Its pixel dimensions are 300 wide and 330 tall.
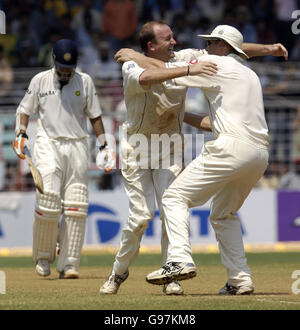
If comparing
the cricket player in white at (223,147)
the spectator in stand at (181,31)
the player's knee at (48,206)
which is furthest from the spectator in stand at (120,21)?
the cricket player in white at (223,147)

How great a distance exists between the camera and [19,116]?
1064 cm

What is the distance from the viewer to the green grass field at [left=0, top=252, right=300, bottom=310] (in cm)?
702

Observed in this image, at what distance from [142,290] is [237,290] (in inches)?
40.7

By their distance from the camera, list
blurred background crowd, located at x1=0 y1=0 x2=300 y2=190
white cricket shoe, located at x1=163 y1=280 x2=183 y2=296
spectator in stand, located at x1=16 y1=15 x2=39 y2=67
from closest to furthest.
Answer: white cricket shoe, located at x1=163 y1=280 x2=183 y2=296, blurred background crowd, located at x1=0 y1=0 x2=300 y2=190, spectator in stand, located at x1=16 y1=15 x2=39 y2=67

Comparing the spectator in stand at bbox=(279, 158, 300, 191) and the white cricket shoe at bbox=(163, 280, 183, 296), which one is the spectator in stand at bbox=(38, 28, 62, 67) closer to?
the spectator in stand at bbox=(279, 158, 300, 191)

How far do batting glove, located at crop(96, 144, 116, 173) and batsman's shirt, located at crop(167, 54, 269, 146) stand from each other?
9.51 feet

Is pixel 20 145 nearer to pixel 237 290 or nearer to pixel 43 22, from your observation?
pixel 237 290

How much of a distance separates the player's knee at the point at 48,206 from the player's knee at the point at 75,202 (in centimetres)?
15

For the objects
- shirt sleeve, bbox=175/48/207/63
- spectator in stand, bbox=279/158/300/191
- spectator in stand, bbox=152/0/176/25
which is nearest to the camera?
shirt sleeve, bbox=175/48/207/63

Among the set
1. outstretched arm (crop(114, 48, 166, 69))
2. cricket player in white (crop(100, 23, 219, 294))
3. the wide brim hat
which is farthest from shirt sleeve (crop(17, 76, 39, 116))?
the wide brim hat

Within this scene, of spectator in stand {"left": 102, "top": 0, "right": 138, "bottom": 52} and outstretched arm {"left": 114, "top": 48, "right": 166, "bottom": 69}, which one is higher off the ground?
spectator in stand {"left": 102, "top": 0, "right": 138, "bottom": 52}

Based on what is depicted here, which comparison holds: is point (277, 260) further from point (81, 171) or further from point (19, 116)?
point (19, 116)

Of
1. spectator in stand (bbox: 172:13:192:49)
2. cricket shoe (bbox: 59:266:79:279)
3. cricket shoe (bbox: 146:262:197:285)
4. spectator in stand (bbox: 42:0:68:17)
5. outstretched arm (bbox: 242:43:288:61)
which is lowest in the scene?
cricket shoe (bbox: 59:266:79:279)

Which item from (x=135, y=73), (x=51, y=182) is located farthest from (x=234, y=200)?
(x=51, y=182)
